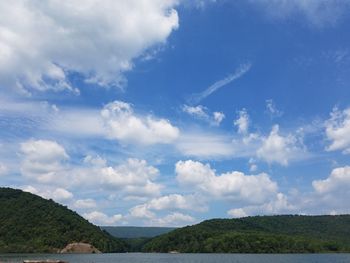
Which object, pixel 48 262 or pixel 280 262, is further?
pixel 280 262

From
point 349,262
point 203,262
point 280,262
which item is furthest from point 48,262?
point 349,262

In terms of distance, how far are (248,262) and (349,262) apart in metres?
39.3

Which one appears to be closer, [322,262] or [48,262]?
[48,262]

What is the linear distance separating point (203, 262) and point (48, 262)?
90.3 meters

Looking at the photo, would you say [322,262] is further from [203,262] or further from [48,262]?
Answer: [48,262]

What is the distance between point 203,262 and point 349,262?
57.5 metres

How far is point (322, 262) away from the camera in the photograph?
627ft

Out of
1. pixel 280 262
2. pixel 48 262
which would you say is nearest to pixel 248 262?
pixel 280 262

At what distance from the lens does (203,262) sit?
616 feet

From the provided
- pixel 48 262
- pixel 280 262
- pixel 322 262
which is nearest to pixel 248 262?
pixel 280 262

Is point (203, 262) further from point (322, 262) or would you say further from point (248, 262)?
point (322, 262)

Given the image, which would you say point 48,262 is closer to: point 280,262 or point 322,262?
point 280,262

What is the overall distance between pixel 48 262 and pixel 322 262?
124 meters

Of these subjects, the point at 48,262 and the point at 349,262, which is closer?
the point at 48,262
